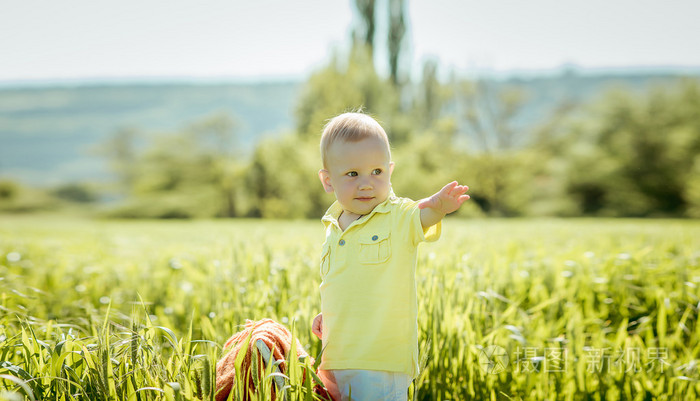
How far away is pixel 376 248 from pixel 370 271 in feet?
0.28

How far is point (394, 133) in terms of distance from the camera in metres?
28.8

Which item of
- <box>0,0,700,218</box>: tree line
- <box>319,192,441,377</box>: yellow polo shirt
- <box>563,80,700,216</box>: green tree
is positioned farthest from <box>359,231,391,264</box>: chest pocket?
<box>563,80,700,216</box>: green tree

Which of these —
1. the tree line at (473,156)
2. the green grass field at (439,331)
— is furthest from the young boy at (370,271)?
the tree line at (473,156)

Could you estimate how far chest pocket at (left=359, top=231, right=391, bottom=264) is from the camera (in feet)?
6.02

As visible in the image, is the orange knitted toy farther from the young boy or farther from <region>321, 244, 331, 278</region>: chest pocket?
<region>321, 244, 331, 278</region>: chest pocket

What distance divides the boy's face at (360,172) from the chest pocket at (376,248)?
0.13m

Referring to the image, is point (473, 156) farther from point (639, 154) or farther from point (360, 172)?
point (360, 172)

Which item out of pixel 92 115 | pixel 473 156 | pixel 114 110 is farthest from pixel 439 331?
pixel 114 110

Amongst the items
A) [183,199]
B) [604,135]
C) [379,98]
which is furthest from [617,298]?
[183,199]

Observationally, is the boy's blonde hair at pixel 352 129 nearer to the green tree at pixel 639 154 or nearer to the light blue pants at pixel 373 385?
the light blue pants at pixel 373 385

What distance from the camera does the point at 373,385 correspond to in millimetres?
1780

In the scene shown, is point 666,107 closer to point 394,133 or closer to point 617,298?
point 394,133

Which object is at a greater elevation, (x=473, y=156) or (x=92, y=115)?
(x=92, y=115)

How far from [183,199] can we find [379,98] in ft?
70.4
